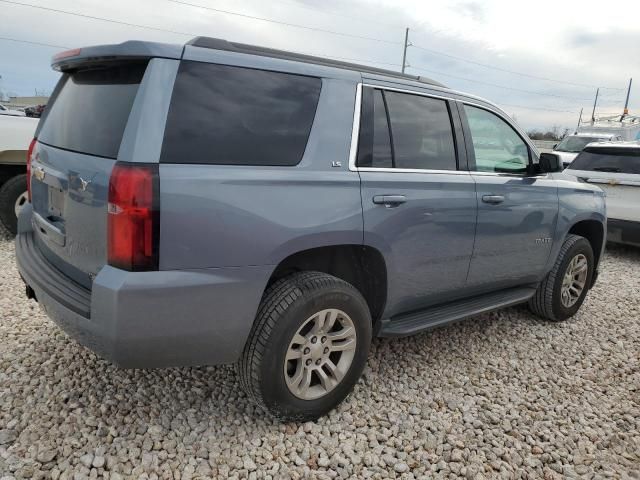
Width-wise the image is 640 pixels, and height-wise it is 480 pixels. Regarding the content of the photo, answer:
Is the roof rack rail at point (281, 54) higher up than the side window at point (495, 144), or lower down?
higher up

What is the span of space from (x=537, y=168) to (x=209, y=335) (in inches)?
113

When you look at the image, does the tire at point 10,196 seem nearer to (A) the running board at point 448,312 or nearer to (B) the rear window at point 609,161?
(A) the running board at point 448,312

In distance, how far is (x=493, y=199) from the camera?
3.41 meters

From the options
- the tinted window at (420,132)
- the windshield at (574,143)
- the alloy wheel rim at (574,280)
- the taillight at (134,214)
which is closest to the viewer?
the taillight at (134,214)

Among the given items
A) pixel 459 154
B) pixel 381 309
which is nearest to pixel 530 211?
pixel 459 154

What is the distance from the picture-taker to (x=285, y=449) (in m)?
2.51

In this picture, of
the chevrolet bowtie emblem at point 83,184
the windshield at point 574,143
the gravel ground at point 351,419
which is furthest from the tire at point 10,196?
the windshield at point 574,143

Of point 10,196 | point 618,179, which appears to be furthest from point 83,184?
point 618,179

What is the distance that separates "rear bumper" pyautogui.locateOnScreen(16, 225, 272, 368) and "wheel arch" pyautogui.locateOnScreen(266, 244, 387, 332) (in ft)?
1.13

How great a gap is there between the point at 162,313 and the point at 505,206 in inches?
97.5

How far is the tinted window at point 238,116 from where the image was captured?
2.16 meters

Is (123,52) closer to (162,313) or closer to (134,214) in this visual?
(134,214)

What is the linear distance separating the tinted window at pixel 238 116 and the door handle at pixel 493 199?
1.42 metres

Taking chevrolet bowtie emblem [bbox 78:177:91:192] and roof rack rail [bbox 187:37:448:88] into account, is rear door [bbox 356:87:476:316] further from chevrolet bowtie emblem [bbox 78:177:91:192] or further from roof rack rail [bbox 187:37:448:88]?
chevrolet bowtie emblem [bbox 78:177:91:192]
